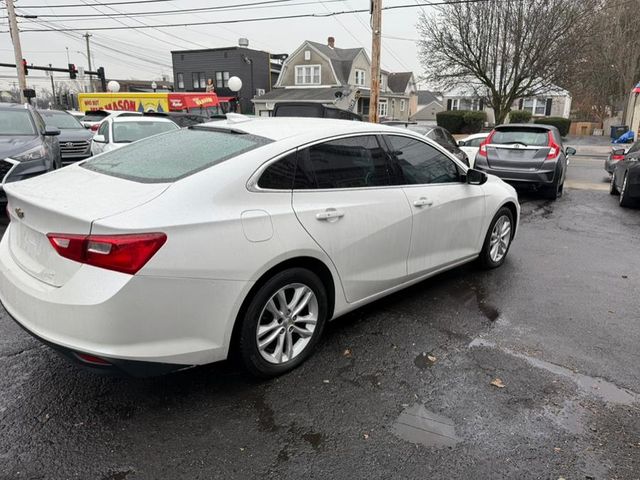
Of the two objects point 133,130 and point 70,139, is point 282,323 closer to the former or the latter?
point 133,130

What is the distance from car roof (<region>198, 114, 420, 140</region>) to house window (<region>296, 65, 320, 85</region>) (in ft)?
135

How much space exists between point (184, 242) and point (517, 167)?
338 inches

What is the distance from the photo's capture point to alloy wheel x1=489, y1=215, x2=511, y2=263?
5.13 m

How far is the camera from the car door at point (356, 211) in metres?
3.13

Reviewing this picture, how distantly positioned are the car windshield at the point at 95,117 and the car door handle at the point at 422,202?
20030 mm

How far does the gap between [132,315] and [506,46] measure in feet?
92.7

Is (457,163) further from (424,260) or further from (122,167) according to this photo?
(122,167)

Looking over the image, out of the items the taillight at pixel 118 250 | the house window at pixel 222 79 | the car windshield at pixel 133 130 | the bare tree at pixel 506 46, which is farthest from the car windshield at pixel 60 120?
the house window at pixel 222 79

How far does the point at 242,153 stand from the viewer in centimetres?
296

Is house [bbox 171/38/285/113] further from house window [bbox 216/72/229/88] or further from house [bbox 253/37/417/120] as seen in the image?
house [bbox 253/37/417/120]

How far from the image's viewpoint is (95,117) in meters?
21.6

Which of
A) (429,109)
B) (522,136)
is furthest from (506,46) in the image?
(429,109)

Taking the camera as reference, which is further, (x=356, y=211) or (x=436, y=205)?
(x=436, y=205)

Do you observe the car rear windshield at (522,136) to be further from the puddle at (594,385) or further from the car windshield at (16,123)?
the car windshield at (16,123)
